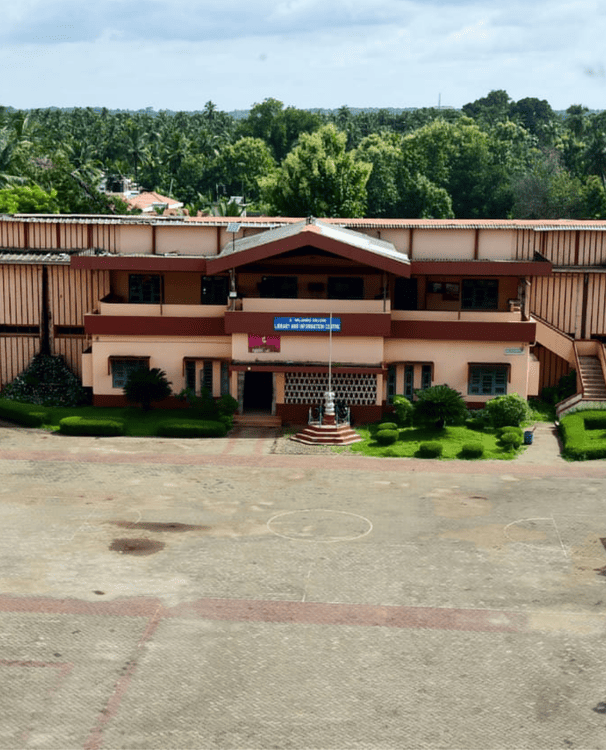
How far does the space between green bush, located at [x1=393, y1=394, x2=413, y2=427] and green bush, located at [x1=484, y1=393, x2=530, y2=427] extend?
3.28 meters

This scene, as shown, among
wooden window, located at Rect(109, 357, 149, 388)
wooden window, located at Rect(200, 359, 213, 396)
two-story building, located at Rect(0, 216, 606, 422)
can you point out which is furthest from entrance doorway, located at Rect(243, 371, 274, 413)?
wooden window, located at Rect(109, 357, 149, 388)

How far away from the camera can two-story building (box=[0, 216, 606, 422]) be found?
4219 centimetres

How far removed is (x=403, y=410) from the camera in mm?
41344

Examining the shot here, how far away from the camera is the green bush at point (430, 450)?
37.8m

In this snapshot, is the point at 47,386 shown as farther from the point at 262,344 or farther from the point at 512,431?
the point at 512,431

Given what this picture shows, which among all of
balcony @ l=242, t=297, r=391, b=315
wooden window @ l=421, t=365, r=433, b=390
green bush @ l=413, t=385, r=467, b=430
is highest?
balcony @ l=242, t=297, r=391, b=315

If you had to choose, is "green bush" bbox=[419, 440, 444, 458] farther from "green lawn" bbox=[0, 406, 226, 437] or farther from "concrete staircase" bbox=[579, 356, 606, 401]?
"green lawn" bbox=[0, 406, 226, 437]

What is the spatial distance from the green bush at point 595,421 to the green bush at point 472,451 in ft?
19.1

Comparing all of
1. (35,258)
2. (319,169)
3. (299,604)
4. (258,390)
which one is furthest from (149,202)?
(299,604)

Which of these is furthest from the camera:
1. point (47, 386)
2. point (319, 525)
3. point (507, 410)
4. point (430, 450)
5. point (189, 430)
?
point (47, 386)

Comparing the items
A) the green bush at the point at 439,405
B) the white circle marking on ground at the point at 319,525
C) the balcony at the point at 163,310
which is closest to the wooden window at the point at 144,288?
the balcony at the point at 163,310

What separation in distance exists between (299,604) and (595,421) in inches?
842

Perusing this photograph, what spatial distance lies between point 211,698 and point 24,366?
30928 mm

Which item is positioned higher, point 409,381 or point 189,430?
point 409,381
